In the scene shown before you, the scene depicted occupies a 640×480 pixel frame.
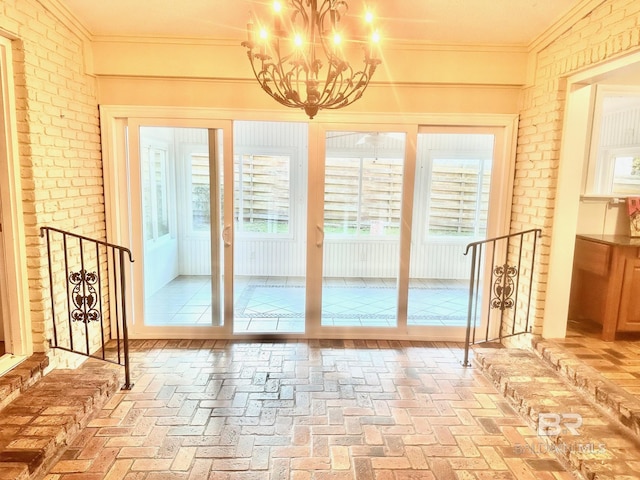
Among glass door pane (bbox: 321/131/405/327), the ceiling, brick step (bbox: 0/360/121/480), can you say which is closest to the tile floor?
glass door pane (bbox: 321/131/405/327)

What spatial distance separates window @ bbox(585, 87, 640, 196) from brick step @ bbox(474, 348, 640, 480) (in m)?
1.94

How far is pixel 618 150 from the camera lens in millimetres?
3912

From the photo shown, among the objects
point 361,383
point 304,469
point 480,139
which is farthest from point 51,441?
point 480,139

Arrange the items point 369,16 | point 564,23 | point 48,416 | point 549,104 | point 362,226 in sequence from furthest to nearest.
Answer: point 362,226 → point 549,104 → point 564,23 → point 48,416 → point 369,16

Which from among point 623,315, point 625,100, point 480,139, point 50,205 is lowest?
point 623,315

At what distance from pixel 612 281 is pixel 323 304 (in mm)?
2745

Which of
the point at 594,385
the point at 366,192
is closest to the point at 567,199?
the point at 594,385

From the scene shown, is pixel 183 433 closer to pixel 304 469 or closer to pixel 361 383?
pixel 304 469

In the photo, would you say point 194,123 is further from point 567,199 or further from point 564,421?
point 564,421

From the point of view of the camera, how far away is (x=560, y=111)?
3045mm

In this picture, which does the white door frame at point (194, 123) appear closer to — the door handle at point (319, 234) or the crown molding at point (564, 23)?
the door handle at point (319, 234)

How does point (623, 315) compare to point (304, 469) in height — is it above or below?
above

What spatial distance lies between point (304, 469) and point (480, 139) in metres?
3.11

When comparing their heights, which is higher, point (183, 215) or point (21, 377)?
point (183, 215)
